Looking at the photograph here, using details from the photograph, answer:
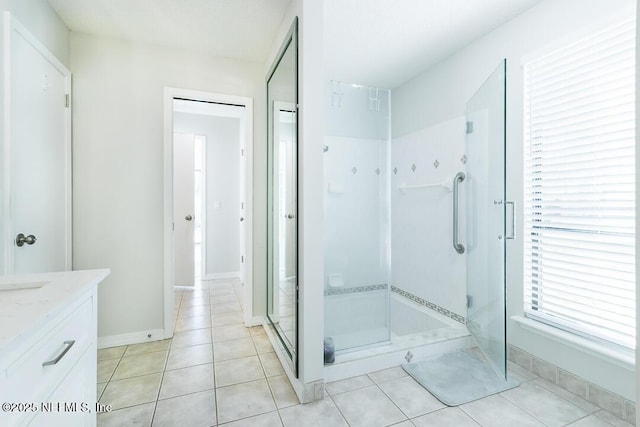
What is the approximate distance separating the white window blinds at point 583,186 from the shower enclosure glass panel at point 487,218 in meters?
0.29

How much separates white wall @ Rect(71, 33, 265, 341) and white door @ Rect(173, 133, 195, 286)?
1.65m

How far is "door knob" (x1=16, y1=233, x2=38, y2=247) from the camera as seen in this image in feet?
5.46

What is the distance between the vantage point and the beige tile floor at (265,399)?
1.51m

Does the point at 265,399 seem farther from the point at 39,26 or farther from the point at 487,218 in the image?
the point at 39,26

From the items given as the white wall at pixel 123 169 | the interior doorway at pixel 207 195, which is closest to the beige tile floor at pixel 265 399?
the white wall at pixel 123 169

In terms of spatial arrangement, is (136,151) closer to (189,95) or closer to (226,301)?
(189,95)

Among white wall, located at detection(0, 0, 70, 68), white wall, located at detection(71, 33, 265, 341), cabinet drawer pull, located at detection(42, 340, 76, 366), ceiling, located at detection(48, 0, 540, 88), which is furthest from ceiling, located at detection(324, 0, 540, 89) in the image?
cabinet drawer pull, located at detection(42, 340, 76, 366)

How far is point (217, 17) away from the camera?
211 centimetres

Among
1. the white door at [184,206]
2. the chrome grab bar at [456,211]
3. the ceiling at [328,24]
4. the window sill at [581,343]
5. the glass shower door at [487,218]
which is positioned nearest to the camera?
the window sill at [581,343]

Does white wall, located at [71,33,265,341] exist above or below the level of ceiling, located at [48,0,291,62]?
below

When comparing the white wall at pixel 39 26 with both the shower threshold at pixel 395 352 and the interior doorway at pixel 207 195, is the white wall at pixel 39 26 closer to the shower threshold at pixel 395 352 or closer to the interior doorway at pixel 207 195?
the interior doorway at pixel 207 195

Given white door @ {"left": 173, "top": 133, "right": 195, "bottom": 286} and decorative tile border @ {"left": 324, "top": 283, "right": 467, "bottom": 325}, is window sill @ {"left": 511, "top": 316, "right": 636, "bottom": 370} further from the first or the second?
white door @ {"left": 173, "top": 133, "right": 195, "bottom": 286}

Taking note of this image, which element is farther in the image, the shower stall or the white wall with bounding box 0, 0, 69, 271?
the shower stall

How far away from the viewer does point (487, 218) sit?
76.6 inches
